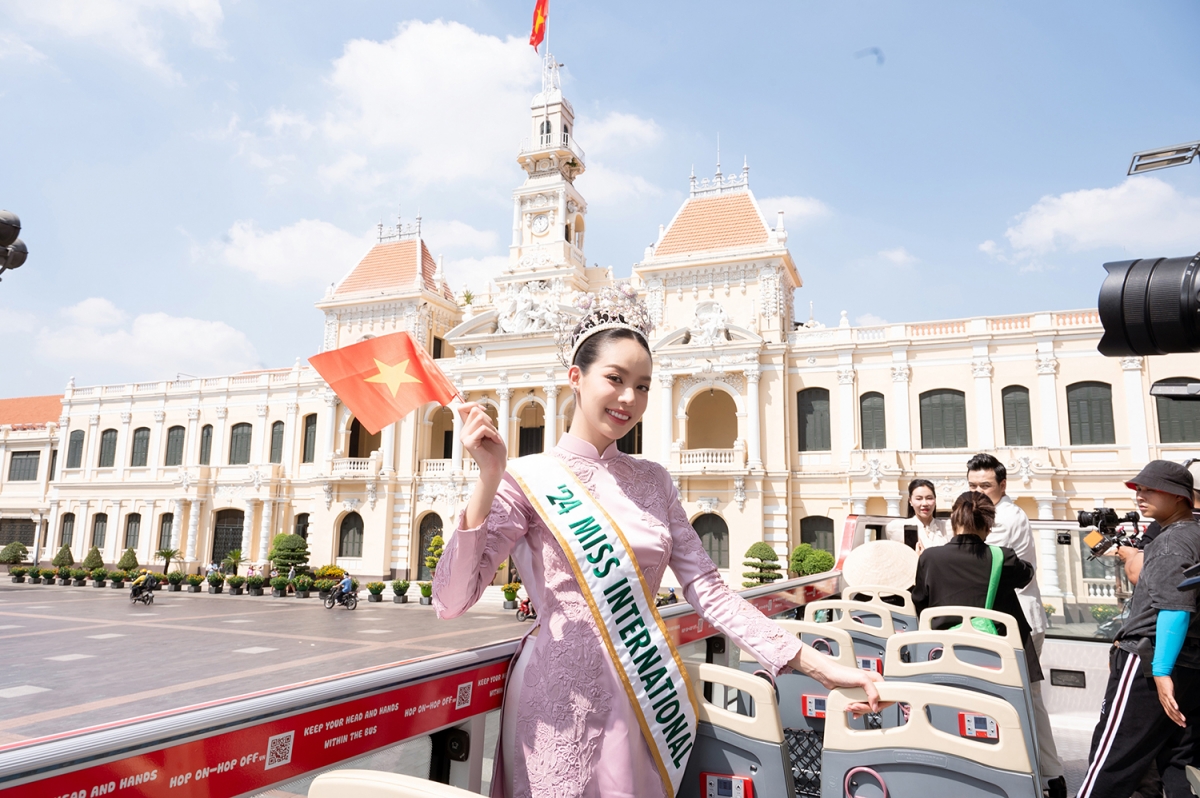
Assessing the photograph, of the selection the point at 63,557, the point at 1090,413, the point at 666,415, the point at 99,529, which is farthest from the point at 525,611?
the point at 99,529

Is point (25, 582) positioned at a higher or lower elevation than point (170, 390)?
lower

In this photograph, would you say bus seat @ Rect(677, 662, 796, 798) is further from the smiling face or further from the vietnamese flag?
the vietnamese flag

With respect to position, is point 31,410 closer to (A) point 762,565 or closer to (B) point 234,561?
(B) point 234,561

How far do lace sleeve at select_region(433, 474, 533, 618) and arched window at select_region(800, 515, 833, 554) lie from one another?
71.0ft

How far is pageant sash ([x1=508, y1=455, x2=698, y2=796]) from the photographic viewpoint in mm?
1925

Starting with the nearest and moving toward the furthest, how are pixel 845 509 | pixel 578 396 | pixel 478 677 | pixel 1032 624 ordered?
pixel 478 677 → pixel 578 396 → pixel 1032 624 → pixel 845 509

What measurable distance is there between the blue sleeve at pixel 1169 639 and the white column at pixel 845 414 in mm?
19810

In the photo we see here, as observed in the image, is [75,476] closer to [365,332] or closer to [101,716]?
[365,332]

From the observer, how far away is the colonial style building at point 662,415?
20.4 m

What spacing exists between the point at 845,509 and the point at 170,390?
29063 millimetres

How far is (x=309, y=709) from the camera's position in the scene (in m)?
1.68

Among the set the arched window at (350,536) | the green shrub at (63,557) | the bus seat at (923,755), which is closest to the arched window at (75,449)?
the green shrub at (63,557)

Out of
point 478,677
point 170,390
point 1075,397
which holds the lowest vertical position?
point 478,677

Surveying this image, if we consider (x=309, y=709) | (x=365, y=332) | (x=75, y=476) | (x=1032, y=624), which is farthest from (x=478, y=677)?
(x=75, y=476)
